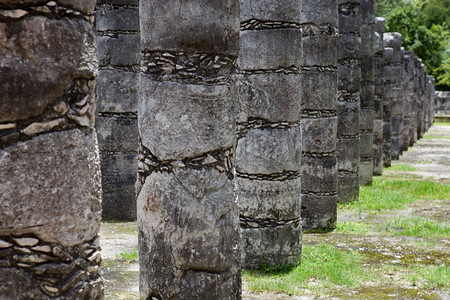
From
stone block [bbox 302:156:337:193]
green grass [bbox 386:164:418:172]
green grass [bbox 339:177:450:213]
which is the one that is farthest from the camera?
green grass [bbox 386:164:418:172]

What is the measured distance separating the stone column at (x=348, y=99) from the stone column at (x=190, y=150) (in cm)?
738

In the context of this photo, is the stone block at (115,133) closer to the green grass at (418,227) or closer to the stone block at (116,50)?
the stone block at (116,50)

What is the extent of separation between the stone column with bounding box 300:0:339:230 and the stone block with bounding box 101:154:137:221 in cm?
279

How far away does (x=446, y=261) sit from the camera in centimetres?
764

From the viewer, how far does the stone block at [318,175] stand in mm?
9258

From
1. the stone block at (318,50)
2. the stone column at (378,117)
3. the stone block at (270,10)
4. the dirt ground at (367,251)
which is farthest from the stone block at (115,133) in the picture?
the stone column at (378,117)

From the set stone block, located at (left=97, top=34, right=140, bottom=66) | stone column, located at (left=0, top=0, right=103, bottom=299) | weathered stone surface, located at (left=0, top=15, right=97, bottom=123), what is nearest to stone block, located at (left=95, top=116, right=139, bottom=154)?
stone block, located at (left=97, top=34, right=140, bottom=66)

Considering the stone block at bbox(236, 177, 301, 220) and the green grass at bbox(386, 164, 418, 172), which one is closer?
the stone block at bbox(236, 177, 301, 220)

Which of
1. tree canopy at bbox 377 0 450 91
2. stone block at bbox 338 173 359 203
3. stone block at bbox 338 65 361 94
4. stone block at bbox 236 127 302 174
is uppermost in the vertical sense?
tree canopy at bbox 377 0 450 91

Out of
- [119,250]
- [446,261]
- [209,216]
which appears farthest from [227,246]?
[446,261]

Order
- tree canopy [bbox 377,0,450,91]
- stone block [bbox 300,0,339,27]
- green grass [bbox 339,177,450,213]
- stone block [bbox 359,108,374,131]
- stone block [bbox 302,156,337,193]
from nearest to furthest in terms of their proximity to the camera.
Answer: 1. stone block [bbox 300,0,339,27]
2. stone block [bbox 302,156,337,193]
3. green grass [bbox 339,177,450,213]
4. stone block [bbox 359,108,374,131]
5. tree canopy [bbox 377,0,450,91]

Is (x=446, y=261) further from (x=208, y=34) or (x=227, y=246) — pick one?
(x=208, y=34)

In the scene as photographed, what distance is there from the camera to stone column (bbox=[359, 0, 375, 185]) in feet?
45.2

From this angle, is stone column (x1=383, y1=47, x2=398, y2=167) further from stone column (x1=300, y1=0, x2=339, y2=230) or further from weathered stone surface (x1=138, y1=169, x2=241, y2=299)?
weathered stone surface (x1=138, y1=169, x2=241, y2=299)
